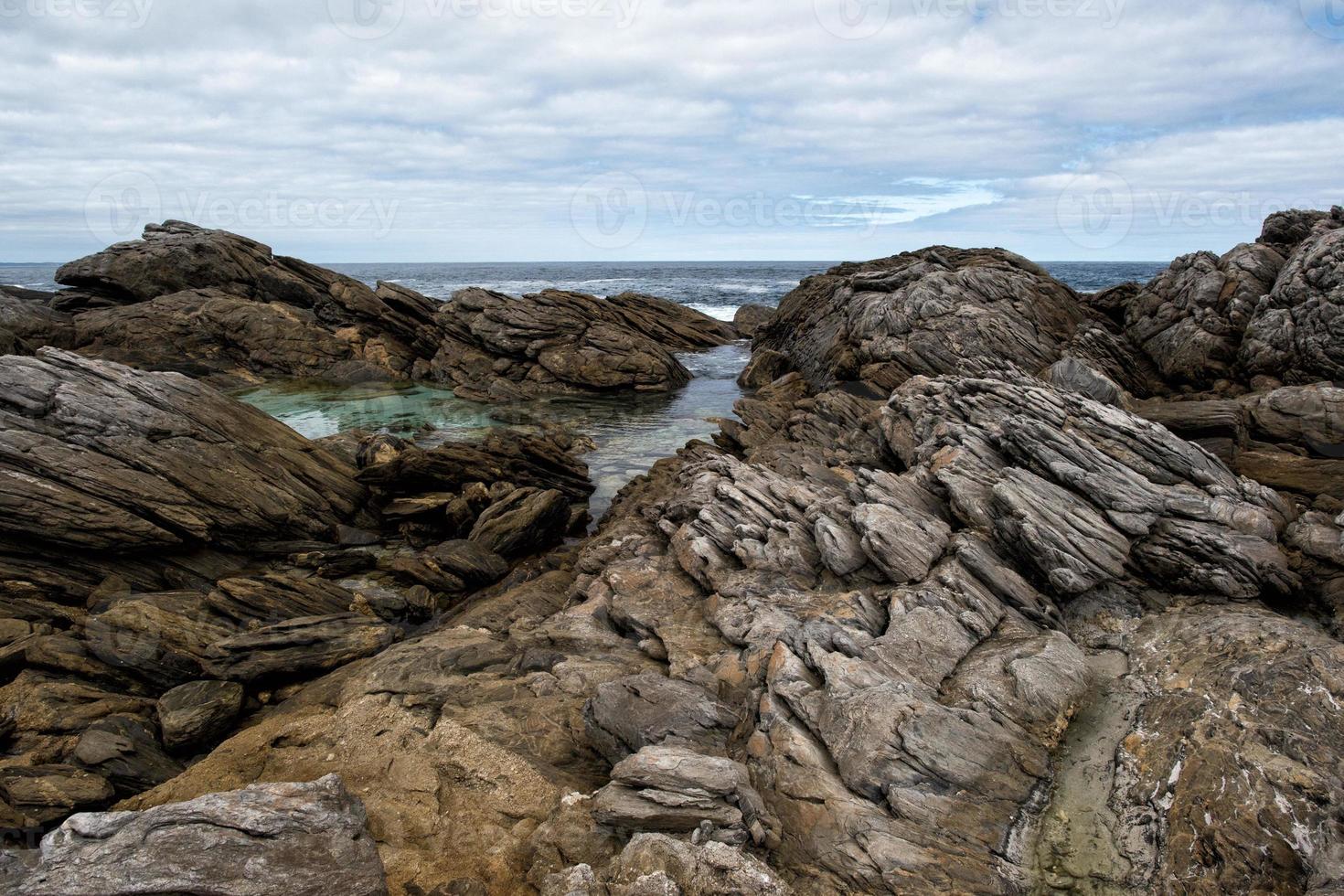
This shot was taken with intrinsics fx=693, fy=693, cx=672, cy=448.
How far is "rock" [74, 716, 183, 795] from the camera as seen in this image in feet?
36.5

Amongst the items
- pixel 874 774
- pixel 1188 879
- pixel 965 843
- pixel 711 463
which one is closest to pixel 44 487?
pixel 711 463

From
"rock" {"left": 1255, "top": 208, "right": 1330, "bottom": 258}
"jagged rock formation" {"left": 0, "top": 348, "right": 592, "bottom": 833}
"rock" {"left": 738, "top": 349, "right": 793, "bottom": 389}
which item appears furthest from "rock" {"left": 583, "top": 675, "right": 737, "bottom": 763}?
"rock" {"left": 738, "top": 349, "right": 793, "bottom": 389}

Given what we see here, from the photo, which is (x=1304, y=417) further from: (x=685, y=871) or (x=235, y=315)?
(x=235, y=315)

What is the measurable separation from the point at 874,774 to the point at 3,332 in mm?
52437


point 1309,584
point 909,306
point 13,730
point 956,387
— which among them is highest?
point 909,306

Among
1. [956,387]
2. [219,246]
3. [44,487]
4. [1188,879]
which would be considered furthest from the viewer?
[219,246]

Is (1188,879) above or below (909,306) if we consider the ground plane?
below

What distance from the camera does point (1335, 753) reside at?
870 centimetres

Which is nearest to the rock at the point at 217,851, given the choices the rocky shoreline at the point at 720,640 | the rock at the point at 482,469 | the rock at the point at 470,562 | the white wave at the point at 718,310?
the rocky shoreline at the point at 720,640

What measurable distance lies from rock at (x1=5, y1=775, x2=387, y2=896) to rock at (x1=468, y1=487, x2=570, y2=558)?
1309cm

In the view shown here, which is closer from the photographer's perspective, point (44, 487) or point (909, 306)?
point (44, 487)

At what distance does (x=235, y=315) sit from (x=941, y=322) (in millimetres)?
45889

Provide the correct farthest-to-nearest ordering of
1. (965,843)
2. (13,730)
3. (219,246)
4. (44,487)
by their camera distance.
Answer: (219,246), (44,487), (13,730), (965,843)

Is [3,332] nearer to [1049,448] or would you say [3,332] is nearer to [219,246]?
[219,246]
